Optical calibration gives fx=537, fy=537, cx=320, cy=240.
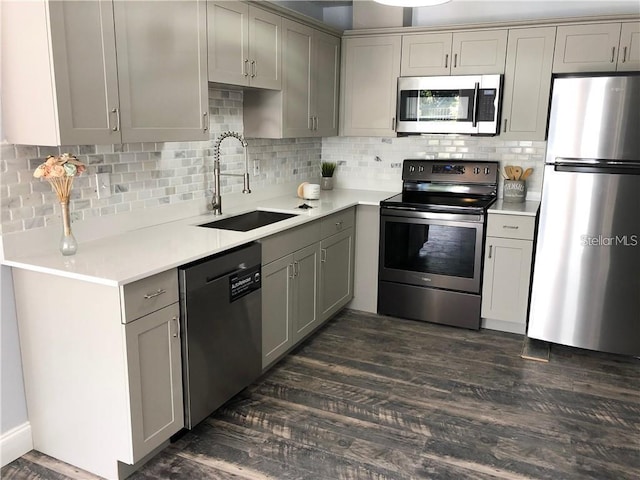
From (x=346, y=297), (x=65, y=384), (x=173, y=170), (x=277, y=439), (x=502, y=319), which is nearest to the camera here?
(x=65, y=384)

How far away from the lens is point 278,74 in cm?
347

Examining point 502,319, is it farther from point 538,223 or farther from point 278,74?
point 278,74

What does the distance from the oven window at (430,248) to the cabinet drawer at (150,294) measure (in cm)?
214

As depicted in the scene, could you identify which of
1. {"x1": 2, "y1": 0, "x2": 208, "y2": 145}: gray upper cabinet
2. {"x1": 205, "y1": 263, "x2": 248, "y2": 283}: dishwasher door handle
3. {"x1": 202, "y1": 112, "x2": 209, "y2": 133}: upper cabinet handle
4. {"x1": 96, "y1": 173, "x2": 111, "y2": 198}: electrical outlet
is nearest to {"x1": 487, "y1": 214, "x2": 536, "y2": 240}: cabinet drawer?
{"x1": 205, "y1": 263, "x2": 248, "y2": 283}: dishwasher door handle

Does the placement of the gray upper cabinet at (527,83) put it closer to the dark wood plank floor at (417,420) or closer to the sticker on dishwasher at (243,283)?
the dark wood plank floor at (417,420)

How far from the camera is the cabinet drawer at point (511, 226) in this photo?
3.64 metres

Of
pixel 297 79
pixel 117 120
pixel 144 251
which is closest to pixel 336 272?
pixel 297 79

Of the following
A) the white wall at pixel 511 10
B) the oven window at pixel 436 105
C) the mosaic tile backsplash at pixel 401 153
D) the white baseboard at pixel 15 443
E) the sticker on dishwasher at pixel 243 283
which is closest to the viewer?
the white baseboard at pixel 15 443

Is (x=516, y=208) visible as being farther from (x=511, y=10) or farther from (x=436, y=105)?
(x=511, y=10)

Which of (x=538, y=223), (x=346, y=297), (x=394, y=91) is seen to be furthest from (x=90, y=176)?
(x=538, y=223)

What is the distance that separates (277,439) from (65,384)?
980 millimetres

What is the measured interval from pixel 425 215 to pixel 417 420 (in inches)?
62.7

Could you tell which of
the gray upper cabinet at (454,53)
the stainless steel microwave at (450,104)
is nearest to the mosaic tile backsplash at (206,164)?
the stainless steel microwave at (450,104)

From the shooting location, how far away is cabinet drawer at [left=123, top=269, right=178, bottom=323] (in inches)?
80.4
